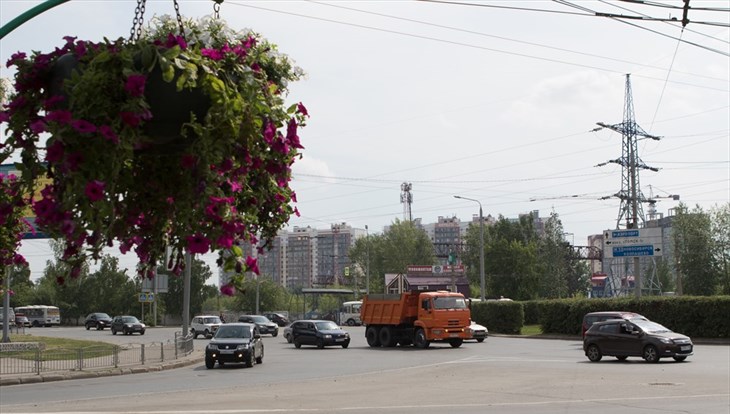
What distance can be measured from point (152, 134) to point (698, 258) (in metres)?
106

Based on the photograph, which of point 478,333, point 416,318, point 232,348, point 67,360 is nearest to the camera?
point 67,360

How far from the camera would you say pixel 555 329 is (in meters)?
57.1

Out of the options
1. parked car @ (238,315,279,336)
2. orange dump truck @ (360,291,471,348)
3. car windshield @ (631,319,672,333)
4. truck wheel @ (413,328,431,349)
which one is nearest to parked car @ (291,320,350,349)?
orange dump truck @ (360,291,471,348)

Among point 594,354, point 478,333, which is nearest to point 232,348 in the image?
point 594,354

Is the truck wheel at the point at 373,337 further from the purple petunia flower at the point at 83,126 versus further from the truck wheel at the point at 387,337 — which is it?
the purple petunia flower at the point at 83,126

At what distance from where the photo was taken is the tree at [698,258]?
331 feet

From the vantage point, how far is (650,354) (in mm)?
31047

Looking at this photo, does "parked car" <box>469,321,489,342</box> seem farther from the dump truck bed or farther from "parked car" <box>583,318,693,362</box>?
"parked car" <box>583,318,693,362</box>

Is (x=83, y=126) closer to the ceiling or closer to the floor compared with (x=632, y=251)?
closer to the floor

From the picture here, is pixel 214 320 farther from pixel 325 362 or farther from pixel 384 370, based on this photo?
pixel 384 370

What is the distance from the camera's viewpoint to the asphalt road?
1748 centimetres

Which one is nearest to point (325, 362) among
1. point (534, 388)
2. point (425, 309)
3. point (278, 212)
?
point (425, 309)

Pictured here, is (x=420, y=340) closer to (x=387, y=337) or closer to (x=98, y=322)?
(x=387, y=337)

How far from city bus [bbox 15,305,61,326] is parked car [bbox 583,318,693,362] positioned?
9052cm
